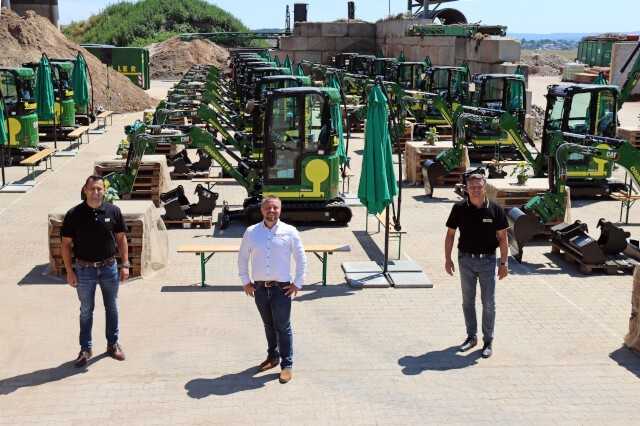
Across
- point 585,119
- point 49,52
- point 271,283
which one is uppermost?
point 49,52

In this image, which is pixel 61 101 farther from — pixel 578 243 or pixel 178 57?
pixel 178 57

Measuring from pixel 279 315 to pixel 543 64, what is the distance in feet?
247

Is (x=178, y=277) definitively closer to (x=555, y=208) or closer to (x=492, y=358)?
(x=492, y=358)

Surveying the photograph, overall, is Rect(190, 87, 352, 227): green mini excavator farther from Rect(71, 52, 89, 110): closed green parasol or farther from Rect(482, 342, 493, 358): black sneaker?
Rect(71, 52, 89, 110): closed green parasol

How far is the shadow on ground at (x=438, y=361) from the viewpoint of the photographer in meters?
7.75

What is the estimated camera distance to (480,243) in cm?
784

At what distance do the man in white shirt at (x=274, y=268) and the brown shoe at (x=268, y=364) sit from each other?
228 mm

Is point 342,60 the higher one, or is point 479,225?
point 342,60

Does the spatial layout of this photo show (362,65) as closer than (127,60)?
Yes

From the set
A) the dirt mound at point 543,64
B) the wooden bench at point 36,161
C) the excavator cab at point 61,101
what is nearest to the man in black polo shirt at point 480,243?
the wooden bench at point 36,161

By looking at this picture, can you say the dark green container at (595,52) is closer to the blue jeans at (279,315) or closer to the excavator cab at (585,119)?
the excavator cab at (585,119)

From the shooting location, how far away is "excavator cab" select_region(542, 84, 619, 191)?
16.3m

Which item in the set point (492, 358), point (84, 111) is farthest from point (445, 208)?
point (84, 111)

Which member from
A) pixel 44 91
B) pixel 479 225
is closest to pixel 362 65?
pixel 44 91
